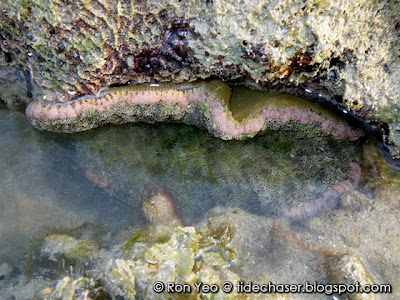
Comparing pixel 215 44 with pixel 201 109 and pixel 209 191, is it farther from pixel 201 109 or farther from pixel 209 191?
pixel 209 191

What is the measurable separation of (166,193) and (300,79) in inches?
49.7

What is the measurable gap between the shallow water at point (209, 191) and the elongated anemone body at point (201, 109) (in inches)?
8.2

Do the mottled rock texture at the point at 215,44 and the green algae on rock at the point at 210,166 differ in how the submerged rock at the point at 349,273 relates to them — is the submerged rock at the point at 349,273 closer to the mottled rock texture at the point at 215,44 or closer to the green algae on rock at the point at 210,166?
the green algae on rock at the point at 210,166

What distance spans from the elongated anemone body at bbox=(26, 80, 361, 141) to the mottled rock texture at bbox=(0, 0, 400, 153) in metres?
0.10

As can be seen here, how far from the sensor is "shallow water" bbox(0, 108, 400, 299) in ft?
7.16

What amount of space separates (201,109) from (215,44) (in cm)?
50

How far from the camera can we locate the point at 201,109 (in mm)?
2314

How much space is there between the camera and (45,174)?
249 cm

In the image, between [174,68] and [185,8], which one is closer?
[185,8]

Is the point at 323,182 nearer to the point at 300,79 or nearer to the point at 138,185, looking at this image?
the point at 300,79

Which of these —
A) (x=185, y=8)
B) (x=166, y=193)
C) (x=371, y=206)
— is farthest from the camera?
(x=166, y=193)

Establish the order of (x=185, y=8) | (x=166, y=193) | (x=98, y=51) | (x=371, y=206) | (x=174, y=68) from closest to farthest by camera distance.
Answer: (x=185, y=8), (x=98, y=51), (x=174, y=68), (x=371, y=206), (x=166, y=193)

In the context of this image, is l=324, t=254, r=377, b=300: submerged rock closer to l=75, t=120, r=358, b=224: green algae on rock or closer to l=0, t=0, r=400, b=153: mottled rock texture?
l=75, t=120, r=358, b=224: green algae on rock

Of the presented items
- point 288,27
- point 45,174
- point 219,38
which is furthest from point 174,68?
point 45,174
